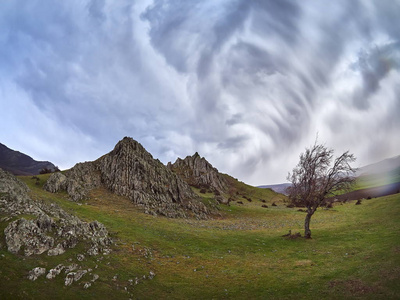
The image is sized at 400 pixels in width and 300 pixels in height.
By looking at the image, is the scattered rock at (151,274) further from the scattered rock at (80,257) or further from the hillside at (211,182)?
the hillside at (211,182)

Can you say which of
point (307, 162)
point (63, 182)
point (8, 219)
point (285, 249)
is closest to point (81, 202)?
point (63, 182)

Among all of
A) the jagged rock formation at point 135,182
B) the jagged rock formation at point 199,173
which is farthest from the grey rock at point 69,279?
the jagged rock formation at point 199,173

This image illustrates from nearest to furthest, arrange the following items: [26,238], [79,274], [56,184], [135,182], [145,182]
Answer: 1. [79,274]
2. [26,238]
3. [56,184]
4. [135,182]
5. [145,182]

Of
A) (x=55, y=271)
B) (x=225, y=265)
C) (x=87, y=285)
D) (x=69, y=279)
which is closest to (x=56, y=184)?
(x=55, y=271)

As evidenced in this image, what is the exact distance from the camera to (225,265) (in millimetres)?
26375

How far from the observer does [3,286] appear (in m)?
13.7

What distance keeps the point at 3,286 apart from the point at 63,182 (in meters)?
47.4

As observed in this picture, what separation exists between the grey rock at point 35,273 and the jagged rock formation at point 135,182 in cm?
3622

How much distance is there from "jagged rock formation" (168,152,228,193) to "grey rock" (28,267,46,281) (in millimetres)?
89658

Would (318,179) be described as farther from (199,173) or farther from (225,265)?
(199,173)

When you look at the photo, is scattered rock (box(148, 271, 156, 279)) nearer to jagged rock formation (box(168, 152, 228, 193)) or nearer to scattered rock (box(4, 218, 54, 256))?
scattered rock (box(4, 218, 54, 256))

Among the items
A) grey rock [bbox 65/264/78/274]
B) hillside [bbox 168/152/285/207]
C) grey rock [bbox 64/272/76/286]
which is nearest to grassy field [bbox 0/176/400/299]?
grey rock [bbox 64/272/76/286]

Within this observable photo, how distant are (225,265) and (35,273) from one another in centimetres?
1861

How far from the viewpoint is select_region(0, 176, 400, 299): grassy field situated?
16.5m
